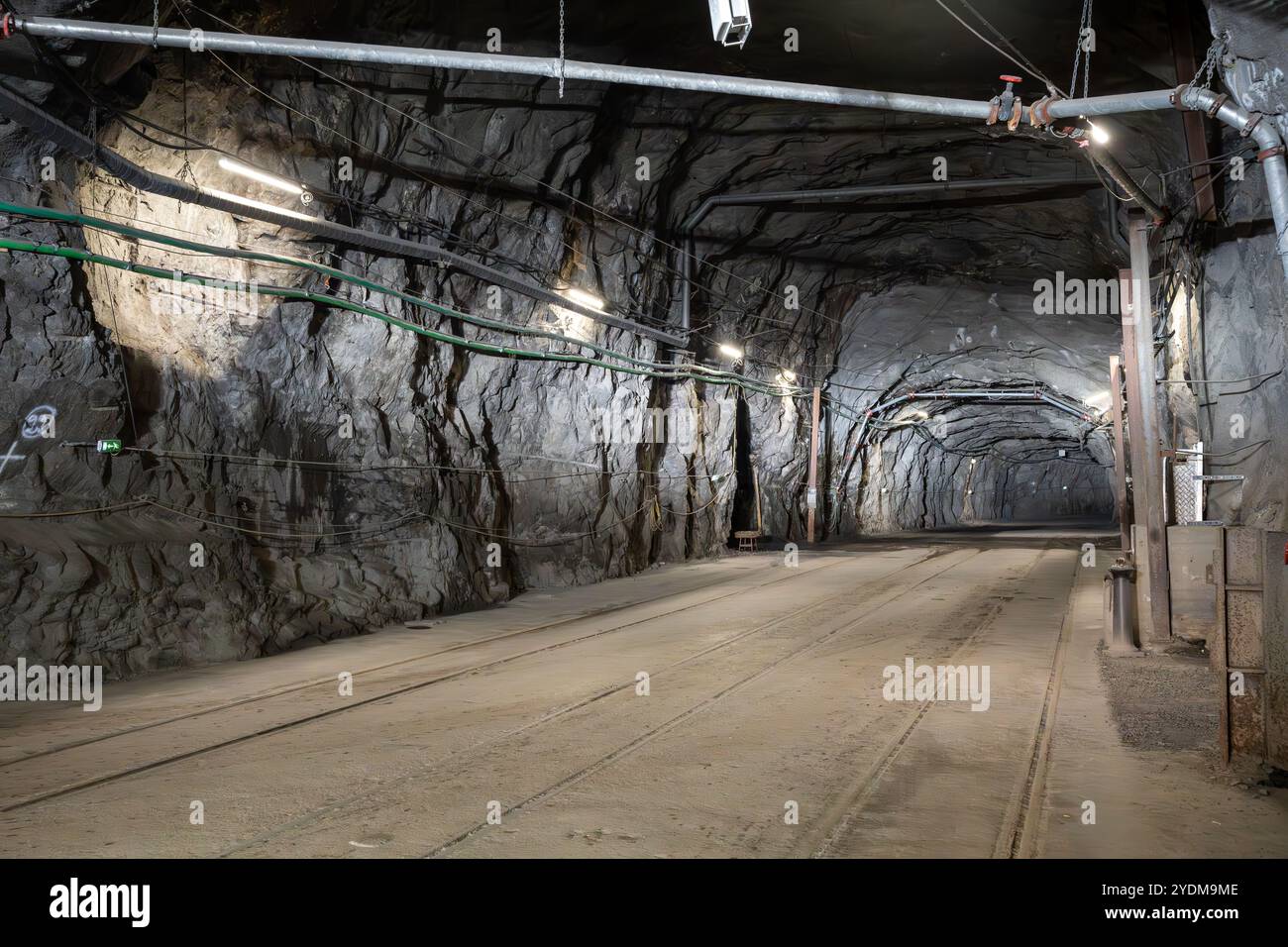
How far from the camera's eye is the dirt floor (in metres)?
4.46

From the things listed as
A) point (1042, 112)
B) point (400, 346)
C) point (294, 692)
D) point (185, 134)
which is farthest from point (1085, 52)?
point (294, 692)

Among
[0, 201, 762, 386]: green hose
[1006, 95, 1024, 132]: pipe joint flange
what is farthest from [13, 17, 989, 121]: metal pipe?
[0, 201, 762, 386]: green hose

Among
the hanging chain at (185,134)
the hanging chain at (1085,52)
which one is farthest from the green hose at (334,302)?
the hanging chain at (1085,52)

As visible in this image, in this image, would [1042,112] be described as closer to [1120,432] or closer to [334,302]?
[334,302]

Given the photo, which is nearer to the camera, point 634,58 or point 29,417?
point 29,417

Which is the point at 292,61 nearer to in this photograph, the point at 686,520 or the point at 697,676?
the point at 697,676

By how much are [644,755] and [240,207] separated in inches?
304

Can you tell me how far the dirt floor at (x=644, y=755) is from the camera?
4457 mm

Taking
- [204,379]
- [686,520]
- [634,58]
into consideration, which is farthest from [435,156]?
[686,520]

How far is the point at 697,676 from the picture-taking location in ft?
27.1

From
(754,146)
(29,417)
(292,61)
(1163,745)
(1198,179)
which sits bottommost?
(1163,745)

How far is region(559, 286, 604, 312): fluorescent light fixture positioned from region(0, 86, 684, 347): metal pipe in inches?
14.2

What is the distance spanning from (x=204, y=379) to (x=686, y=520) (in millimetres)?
12253

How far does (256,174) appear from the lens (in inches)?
402
